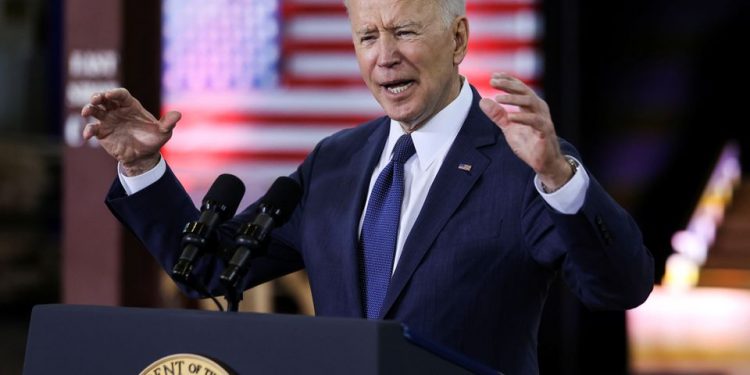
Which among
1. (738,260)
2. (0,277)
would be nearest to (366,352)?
(738,260)

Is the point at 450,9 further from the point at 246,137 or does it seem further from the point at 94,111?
the point at 246,137

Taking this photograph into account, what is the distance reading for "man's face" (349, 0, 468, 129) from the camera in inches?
81.0

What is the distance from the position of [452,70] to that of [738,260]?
3.19 m

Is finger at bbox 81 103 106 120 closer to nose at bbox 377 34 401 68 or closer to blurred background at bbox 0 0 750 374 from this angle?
nose at bbox 377 34 401 68

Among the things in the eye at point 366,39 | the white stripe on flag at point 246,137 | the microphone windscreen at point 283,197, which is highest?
the eye at point 366,39

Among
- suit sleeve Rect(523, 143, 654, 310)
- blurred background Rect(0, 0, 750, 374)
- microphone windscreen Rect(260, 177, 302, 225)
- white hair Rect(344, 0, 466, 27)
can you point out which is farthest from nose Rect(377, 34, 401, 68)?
blurred background Rect(0, 0, 750, 374)

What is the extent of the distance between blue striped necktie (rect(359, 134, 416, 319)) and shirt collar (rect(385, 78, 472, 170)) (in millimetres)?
26

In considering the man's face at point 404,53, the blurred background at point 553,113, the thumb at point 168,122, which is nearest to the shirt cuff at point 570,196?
the man's face at point 404,53

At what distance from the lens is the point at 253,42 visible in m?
5.54

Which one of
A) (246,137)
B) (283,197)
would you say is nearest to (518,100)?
(283,197)

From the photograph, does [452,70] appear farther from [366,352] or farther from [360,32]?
[366,352]

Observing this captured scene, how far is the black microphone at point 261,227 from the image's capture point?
5.71ft

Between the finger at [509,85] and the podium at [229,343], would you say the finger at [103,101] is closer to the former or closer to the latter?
the podium at [229,343]

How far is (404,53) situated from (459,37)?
13cm
